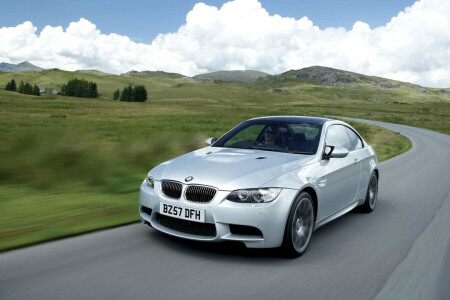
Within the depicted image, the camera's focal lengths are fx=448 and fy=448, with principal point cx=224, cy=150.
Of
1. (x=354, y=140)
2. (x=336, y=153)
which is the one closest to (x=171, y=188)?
(x=336, y=153)

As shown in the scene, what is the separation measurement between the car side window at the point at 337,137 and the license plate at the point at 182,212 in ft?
7.26

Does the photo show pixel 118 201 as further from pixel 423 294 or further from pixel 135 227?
pixel 423 294

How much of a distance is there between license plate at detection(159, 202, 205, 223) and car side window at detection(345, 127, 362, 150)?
10.3ft

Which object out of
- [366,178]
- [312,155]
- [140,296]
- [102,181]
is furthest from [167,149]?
[140,296]

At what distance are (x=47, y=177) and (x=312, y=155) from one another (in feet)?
16.4

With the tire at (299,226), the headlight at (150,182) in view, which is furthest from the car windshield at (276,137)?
the headlight at (150,182)

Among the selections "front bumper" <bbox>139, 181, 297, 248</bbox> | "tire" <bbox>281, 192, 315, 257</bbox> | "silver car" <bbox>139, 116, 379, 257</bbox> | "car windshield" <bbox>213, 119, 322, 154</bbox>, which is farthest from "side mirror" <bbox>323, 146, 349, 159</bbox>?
"front bumper" <bbox>139, 181, 297, 248</bbox>

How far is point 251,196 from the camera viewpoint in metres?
4.18

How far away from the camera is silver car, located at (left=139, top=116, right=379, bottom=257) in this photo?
13.7 ft

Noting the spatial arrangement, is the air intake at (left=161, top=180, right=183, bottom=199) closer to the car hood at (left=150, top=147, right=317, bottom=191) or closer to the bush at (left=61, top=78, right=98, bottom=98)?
the car hood at (left=150, top=147, right=317, bottom=191)

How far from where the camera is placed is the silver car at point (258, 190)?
4176mm

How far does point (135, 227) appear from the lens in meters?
5.45

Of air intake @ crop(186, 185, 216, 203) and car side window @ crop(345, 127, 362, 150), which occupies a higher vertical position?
car side window @ crop(345, 127, 362, 150)

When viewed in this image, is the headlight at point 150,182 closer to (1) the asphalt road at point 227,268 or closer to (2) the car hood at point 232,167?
(2) the car hood at point 232,167
